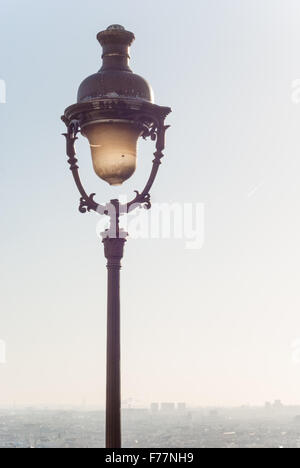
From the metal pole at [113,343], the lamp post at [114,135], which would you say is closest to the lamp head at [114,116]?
the lamp post at [114,135]

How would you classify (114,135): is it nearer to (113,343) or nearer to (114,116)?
(114,116)

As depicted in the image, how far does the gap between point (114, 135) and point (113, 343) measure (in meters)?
1.66

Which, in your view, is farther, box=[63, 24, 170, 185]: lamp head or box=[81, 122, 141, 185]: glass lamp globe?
box=[81, 122, 141, 185]: glass lamp globe

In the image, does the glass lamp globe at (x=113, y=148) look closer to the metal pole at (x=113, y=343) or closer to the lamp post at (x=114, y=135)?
the lamp post at (x=114, y=135)

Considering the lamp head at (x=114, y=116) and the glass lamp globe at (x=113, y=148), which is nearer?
the lamp head at (x=114, y=116)

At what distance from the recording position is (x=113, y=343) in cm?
711

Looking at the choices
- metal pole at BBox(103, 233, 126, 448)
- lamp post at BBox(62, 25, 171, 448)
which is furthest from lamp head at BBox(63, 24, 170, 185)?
metal pole at BBox(103, 233, 126, 448)

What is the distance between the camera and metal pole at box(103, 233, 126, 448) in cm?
690

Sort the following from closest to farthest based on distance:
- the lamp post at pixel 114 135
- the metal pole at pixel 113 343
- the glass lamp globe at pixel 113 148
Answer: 1. the metal pole at pixel 113 343
2. the lamp post at pixel 114 135
3. the glass lamp globe at pixel 113 148

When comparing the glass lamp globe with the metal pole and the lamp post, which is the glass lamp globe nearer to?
the lamp post

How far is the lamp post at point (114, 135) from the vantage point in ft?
23.9
